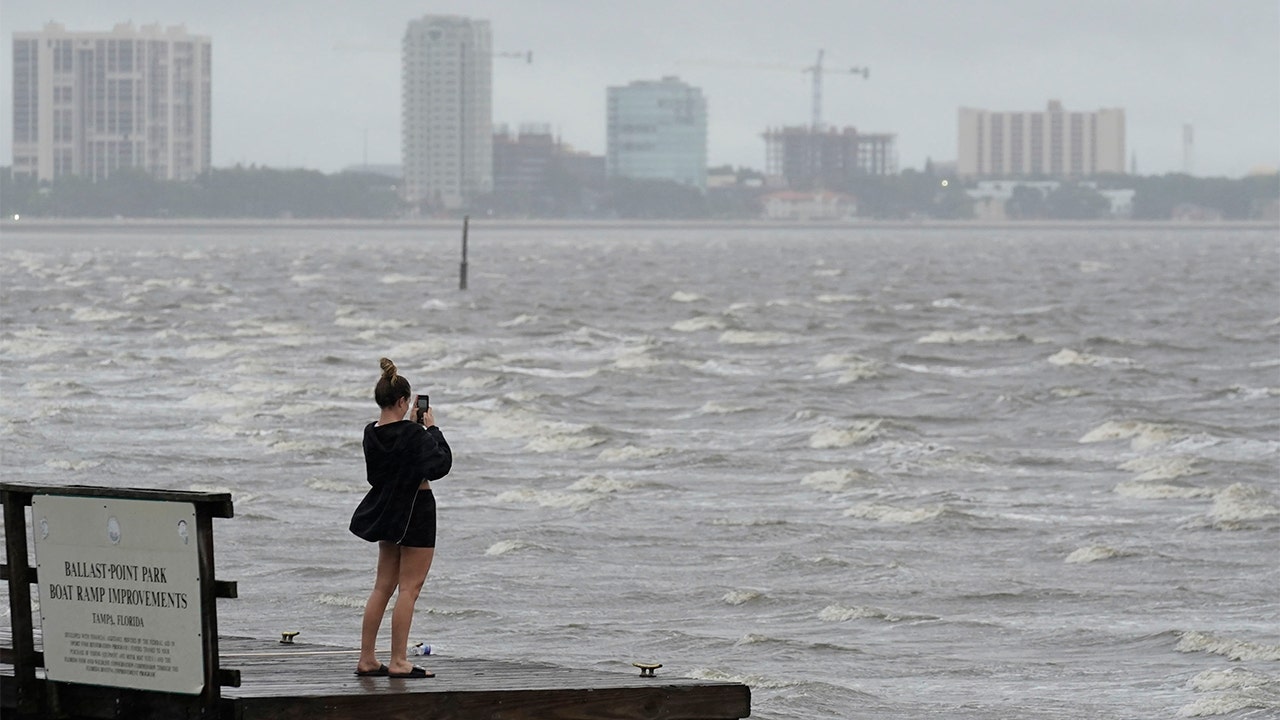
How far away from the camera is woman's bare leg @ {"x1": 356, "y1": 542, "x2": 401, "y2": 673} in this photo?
10.5 meters

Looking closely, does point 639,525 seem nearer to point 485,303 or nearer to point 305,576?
point 305,576

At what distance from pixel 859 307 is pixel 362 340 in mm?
25057

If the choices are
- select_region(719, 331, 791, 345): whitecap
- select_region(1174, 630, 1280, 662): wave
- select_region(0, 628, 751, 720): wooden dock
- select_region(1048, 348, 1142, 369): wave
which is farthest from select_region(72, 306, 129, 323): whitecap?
select_region(0, 628, 751, 720): wooden dock

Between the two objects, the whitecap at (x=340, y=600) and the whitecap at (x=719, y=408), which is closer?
the whitecap at (x=340, y=600)

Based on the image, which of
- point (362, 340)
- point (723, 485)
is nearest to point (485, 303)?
point (362, 340)

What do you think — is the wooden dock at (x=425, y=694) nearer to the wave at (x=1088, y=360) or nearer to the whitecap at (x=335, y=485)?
the whitecap at (x=335, y=485)

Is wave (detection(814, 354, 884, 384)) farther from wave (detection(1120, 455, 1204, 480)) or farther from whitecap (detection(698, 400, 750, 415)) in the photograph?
wave (detection(1120, 455, 1204, 480))

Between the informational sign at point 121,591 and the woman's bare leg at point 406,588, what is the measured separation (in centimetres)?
143

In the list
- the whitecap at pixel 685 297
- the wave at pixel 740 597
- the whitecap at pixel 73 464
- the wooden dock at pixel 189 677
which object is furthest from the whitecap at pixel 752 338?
the wooden dock at pixel 189 677

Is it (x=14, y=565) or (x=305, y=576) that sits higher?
(x=14, y=565)

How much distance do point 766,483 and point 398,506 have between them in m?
16.2

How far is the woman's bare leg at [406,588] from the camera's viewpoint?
10406 millimetres

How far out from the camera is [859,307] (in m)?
74.3

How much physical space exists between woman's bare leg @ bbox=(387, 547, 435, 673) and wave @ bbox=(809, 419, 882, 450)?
2055cm
